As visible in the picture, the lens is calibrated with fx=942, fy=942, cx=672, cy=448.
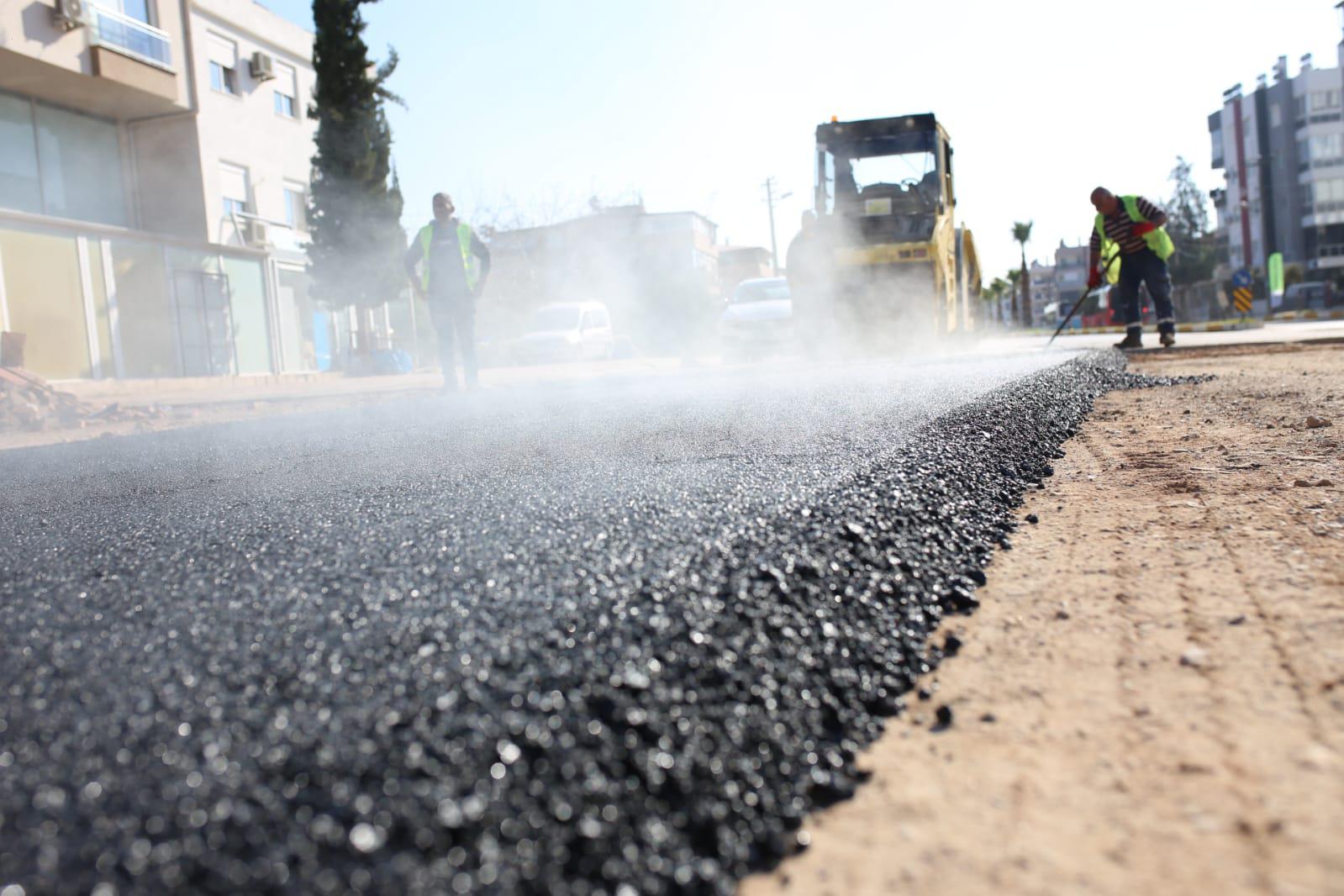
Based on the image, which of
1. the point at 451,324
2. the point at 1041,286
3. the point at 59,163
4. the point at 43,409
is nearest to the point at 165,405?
the point at 43,409

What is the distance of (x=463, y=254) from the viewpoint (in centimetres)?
822

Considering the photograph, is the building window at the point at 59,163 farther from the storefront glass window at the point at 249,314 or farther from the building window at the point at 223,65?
the building window at the point at 223,65

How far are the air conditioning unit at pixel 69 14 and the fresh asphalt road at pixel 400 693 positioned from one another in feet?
49.2

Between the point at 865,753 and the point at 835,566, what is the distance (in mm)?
492

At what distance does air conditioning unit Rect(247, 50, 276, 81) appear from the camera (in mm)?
18953

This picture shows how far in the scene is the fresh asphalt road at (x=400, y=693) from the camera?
31.6 inches

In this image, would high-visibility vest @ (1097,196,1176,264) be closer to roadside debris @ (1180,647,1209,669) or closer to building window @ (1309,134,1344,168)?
roadside debris @ (1180,647,1209,669)

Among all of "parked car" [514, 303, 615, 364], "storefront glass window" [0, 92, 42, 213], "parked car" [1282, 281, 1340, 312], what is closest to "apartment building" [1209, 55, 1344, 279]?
"parked car" [1282, 281, 1340, 312]

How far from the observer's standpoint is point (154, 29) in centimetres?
1609

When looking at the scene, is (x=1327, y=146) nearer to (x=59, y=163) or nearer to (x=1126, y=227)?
(x=1126, y=227)

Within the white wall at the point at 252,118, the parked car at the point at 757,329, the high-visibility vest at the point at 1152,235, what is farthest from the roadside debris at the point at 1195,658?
the white wall at the point at 252,118

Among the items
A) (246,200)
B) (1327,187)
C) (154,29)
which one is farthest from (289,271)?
(1327,187)

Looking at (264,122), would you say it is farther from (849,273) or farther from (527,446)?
(527,446)

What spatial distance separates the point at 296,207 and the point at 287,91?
2546mm
